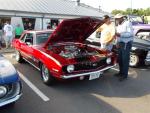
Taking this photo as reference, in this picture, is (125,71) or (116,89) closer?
(116,89)

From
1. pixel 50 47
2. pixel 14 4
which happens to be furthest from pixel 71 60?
pixel 14 4

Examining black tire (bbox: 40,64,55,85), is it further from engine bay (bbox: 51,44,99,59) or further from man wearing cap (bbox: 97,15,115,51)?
man wearing cap (bbox: 97,15,115,51)

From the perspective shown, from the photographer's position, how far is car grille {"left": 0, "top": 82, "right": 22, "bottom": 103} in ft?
13.9

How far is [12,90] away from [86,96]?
1.92 meters

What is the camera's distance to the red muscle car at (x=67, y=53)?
19.1ft

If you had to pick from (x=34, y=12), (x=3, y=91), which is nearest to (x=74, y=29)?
(x=3, y=91)

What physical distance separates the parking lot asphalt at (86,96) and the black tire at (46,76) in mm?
134

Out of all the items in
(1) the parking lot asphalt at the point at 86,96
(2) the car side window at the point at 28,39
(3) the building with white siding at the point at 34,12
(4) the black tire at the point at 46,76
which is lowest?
(1) the parking lot asphalt at the point at 86,96

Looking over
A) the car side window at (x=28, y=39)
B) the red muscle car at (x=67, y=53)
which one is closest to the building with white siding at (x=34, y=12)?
the car side window at (x=28, y=39)

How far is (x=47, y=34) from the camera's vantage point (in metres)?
7.74

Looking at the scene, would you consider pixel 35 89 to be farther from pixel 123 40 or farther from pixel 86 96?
pixel 123 40

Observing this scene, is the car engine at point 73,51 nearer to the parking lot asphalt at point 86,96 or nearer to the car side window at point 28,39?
the parking lot asphalt at point 86,96

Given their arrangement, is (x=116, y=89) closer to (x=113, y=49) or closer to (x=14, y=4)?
(x=113, y=49)

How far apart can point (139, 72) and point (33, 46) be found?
3.49 meters
